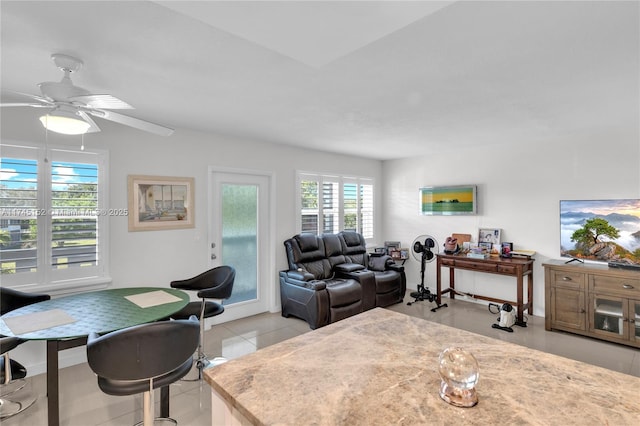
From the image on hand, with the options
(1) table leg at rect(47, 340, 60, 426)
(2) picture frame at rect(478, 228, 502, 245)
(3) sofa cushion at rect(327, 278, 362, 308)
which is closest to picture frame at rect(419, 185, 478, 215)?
(2) picture frame at rect(478, 228, 502, 245)

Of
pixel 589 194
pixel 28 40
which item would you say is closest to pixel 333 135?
pixel 28 40

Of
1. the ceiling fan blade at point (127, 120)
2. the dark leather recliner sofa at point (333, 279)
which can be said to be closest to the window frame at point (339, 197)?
the dark leather recliner sofa at point (333, 279)

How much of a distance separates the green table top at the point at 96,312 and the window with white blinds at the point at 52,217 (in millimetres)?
522

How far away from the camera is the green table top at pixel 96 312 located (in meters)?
2.02

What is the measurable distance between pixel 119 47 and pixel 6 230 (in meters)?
2.17

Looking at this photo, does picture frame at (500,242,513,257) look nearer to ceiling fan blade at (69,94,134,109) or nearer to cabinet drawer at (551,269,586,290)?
cabinet drawer at (551,269,586,290)

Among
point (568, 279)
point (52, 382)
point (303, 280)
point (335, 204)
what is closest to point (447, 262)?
point (568, 279)

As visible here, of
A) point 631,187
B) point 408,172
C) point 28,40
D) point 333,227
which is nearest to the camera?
point 28,40

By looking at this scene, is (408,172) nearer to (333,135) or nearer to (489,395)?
(333,135)

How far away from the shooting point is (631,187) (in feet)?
12.5

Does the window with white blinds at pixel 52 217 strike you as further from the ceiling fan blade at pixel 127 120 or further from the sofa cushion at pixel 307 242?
the sofa cushion at pixel 307 242

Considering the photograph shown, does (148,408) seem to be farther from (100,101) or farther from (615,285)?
(615,285)

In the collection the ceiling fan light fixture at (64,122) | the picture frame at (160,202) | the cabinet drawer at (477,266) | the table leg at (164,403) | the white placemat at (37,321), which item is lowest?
the table leg at (164,403)

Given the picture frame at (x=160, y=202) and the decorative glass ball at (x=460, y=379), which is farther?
the picture frame at (x=160, y=202)
